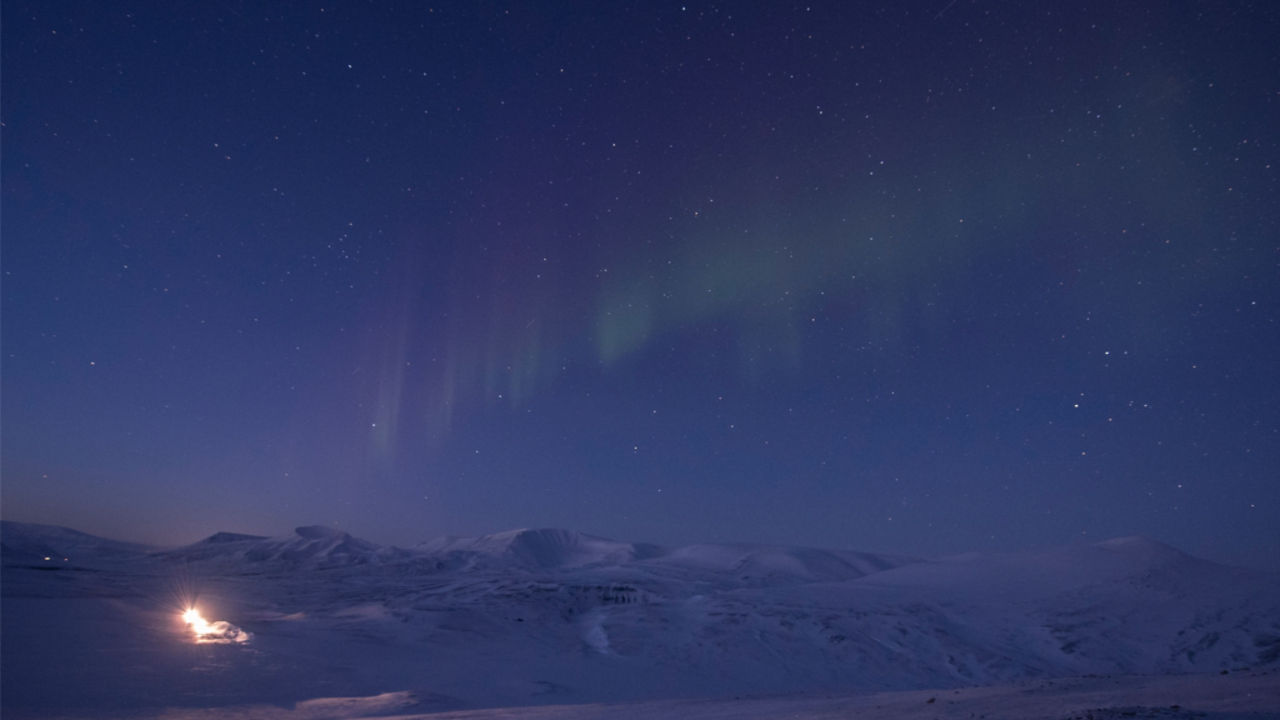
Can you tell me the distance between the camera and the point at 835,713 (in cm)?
1022

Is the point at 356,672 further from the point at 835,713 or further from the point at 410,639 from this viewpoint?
the point at 835,713

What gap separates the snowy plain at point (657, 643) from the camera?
43.7 ft

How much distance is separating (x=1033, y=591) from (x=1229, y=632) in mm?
10808

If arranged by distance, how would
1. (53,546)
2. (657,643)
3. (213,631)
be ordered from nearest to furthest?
(213,631) < (657,643) < (53,546)

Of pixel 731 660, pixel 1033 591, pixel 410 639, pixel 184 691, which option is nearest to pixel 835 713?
pixel 184 691

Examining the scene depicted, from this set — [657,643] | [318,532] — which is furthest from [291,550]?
[657,643]

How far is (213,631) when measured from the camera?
23.2m

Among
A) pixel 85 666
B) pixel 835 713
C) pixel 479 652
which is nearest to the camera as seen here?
pixel 835 713

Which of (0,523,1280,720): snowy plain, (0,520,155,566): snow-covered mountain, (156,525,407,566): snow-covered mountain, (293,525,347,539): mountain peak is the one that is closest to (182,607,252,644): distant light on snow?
(0,523,1280,720): snowy plain

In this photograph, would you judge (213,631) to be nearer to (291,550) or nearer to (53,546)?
(53,546)

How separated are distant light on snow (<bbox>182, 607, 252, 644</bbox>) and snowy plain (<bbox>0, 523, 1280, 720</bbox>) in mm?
219

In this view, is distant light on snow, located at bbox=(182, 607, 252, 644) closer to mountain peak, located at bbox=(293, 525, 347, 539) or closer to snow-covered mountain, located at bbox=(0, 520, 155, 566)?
snow-covered mountain, located at bbox=(0, 520, 155, 566)

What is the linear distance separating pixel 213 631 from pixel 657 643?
56.6 feet

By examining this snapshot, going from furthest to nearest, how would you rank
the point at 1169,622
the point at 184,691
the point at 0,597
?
the point at 1169,622 → the point at 0,597 → the point at 184,691
